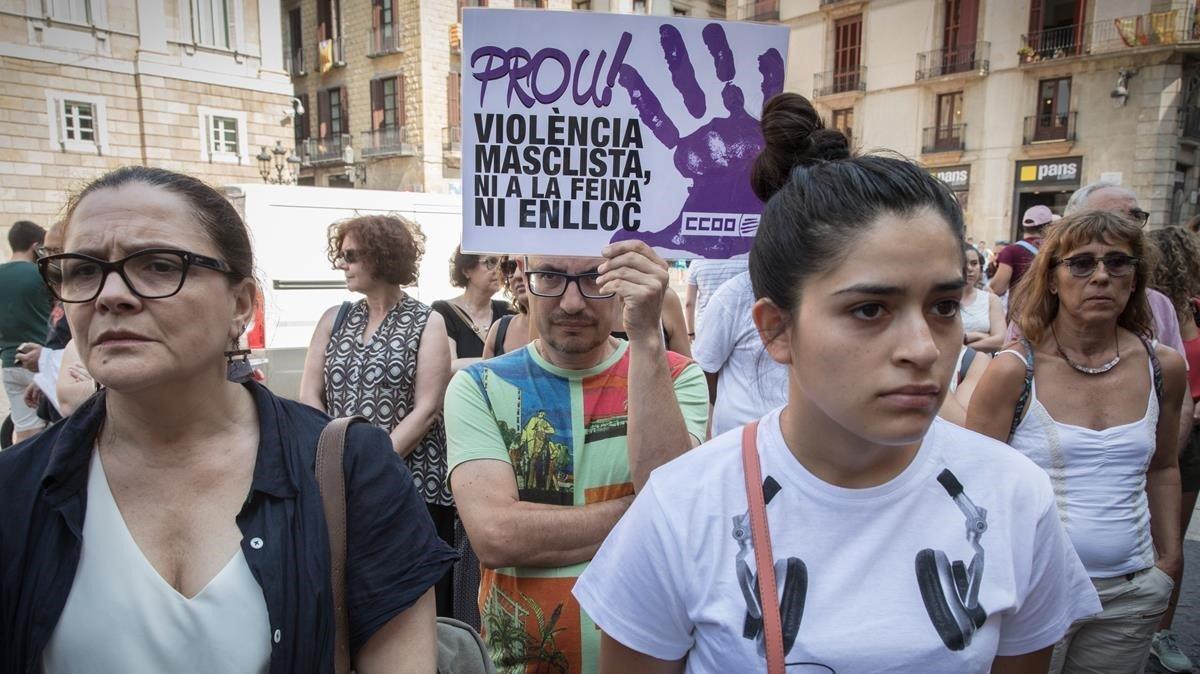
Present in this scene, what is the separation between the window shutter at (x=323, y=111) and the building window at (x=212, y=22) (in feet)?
39.2

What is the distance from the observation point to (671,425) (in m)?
1.98

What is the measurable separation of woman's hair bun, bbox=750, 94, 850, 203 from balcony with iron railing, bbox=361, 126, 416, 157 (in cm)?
2974

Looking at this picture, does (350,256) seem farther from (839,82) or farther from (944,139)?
(839,82)

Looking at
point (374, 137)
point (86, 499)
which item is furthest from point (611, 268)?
point (374, 137)

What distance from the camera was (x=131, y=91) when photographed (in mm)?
21922

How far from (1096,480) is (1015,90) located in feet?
100

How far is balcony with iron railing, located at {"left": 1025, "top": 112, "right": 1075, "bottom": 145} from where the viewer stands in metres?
26.3

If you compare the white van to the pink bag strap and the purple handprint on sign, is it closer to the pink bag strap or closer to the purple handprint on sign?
the purple handprint on sign

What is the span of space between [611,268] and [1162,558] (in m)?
2.36

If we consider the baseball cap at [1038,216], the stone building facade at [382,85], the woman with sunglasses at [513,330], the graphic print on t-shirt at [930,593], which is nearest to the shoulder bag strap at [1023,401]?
the graphic print on t-shirt at [930,593]

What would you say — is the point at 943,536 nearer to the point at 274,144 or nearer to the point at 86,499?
the point at 86,499

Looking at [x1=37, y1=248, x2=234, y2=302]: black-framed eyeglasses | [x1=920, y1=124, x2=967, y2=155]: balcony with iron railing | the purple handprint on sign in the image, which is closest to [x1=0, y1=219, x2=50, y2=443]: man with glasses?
[x1=37, y1=248, x2=234, y2=302]: black-framed eyeglasses

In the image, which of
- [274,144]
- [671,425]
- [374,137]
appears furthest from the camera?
[374,137]

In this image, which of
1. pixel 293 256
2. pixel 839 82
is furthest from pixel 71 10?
pixel 839 82
